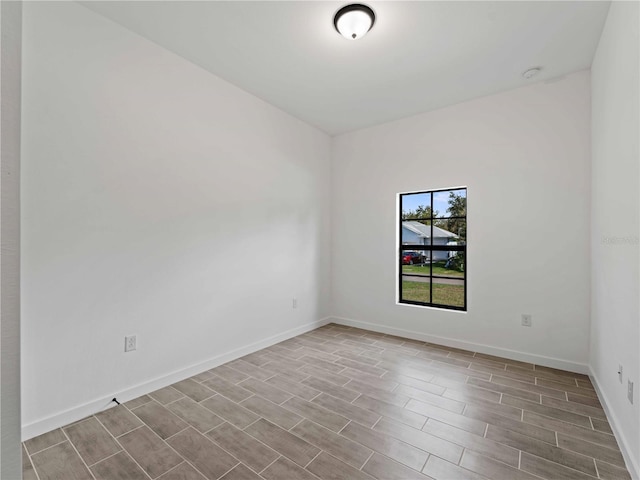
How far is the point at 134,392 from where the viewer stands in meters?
2.44

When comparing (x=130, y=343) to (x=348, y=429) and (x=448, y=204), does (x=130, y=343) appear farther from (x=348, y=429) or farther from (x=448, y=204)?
(x=448, y=204)

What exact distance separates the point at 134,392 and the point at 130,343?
Answer: 15.4 inches

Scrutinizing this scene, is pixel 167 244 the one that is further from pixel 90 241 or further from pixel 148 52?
pixel 148 52

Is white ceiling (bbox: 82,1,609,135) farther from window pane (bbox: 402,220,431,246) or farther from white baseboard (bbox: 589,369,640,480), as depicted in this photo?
white baseboard (bbox: 589,369,640,480)

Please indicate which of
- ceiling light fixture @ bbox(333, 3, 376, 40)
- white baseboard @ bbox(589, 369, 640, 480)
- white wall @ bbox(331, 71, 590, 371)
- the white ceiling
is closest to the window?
white wall @ bbox(331, 71, 590, 371)

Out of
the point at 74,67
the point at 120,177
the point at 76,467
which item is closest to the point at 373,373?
the point at 76,467

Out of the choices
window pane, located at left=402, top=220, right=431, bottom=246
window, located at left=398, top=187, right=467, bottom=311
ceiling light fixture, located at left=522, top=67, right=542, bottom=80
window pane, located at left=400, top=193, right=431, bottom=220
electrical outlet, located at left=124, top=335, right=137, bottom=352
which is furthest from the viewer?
window pane, located at left=400, top=193, right=431, bottom=220

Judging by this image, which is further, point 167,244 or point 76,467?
point 167,244

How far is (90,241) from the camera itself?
7.30ft

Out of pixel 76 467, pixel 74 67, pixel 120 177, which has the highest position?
pixel 74 67

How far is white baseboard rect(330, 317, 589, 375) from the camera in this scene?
2.98 metres

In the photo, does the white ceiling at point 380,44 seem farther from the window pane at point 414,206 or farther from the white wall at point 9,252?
the white wall at point 9,252

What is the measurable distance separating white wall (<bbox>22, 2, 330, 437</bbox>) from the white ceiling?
1.06 ft

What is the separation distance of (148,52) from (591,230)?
424 cm
